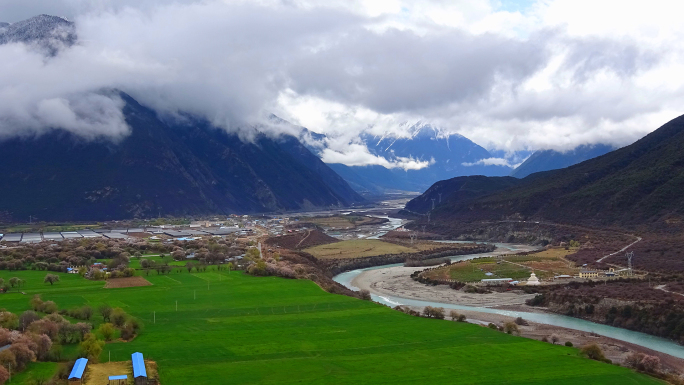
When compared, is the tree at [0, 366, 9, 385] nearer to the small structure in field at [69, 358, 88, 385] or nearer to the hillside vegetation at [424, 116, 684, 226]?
the small structure in field at [69, 358, 88, 385]

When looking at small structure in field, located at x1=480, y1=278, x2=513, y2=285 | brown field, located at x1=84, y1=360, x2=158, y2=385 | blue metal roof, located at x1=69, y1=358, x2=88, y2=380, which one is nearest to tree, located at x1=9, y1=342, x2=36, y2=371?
blue metal roof, located at x1=69, y1=358, x2=88, y2=380

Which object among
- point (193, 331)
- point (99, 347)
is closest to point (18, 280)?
point (193, 331)

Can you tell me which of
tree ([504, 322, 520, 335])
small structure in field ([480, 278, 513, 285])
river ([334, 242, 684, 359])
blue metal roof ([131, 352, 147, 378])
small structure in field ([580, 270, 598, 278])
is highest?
blue metal roof ([131, 352, 147, 378])

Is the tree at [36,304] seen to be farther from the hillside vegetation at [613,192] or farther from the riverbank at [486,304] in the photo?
the hillside vegetation at [613,192]

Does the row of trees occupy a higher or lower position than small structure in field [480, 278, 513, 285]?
higher

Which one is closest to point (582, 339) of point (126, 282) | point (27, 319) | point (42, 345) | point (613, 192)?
point (42, 345)
